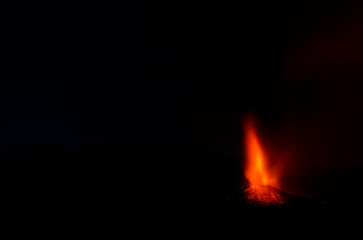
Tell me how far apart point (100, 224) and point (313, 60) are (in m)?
13.1

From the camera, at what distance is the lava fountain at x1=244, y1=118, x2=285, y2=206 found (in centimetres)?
595

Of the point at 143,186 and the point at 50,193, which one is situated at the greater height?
the point at 143,186

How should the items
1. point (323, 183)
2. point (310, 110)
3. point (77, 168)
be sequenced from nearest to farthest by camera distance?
point (77, 168), point (323, 183), point (310, 110)

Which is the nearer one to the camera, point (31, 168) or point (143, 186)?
point (143, 186)

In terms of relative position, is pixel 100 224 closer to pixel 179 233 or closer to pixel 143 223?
pixel 143 223

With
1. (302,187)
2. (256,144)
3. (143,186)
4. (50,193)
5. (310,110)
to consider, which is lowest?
(50,193)

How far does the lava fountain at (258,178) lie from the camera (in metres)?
5.95

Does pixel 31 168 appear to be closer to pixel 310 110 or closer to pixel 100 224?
pixel 100 224

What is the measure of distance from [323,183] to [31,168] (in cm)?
1207

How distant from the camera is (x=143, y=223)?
528 centimetres

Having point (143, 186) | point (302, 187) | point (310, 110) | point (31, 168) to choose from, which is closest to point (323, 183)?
point (302, 187)

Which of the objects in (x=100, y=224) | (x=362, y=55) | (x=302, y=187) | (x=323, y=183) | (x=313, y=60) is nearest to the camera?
(x=100, y=224)

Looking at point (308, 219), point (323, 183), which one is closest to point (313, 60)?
point (323, 183)

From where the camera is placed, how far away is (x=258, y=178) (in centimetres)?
791
